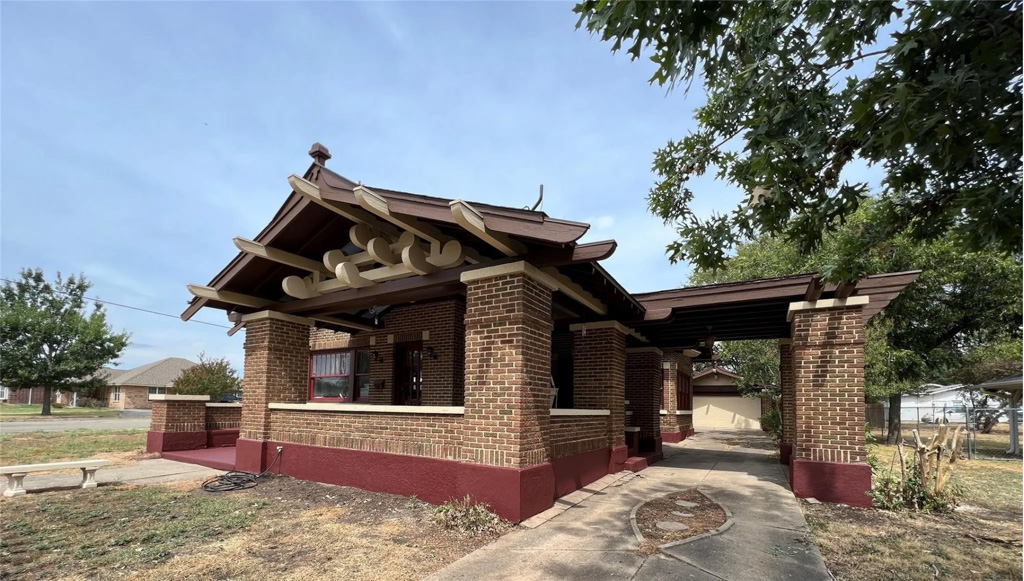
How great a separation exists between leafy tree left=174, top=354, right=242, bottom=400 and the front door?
9644mm

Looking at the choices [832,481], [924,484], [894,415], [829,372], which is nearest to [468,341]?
[829,372]

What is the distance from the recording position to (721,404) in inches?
1272

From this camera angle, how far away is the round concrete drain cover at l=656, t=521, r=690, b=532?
250 inches

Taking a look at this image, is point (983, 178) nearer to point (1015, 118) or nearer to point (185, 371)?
point (1015, 118)

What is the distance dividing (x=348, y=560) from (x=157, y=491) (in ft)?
15.9

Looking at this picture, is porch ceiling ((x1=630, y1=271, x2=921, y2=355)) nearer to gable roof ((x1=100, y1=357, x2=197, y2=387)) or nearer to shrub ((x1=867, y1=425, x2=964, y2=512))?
shrub ((x1=867, y1=425, x2=964, y2=512))

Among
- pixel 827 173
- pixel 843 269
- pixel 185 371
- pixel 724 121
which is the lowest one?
pixel 185 371

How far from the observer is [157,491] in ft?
26.3

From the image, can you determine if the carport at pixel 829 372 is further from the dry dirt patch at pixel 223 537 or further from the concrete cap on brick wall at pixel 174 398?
the concrete cap on brick wall at pixel 174 398

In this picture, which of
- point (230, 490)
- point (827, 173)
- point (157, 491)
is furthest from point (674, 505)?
point (157, 491)

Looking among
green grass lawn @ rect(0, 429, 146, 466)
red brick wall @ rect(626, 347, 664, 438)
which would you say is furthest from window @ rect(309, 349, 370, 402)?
red brick wall @ rect(626, 347, 664, 438)

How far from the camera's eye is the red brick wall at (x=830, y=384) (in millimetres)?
7977

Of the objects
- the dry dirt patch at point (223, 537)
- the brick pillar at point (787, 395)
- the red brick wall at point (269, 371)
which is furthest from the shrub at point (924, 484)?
the red brick wall at point (269, 371)

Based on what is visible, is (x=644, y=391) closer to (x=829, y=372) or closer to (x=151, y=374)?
(x=829, y=372)
